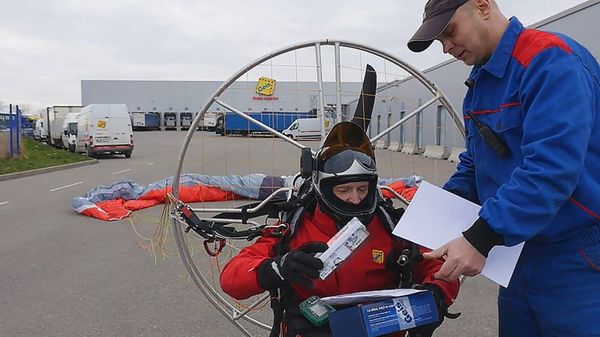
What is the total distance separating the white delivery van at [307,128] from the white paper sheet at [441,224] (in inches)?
58.6

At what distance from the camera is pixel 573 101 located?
1.64 metres

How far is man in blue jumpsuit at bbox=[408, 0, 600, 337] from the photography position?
5.30ft

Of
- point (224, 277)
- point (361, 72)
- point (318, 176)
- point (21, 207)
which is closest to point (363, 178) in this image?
point (318, 176)

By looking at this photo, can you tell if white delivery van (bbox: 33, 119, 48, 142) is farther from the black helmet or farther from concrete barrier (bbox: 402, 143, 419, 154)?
the black helmet

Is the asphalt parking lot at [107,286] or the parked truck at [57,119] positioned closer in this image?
the asphalt parking lot at [107,286]

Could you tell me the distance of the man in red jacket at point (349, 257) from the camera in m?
2.56

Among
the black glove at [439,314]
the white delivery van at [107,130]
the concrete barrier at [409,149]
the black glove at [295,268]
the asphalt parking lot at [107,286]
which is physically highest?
the white delivery van at [107,130]

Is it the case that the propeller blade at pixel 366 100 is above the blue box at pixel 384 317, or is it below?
above

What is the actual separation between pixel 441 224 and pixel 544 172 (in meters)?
0.50

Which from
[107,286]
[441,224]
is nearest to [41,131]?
[107,286]

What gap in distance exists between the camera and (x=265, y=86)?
11.5 feet

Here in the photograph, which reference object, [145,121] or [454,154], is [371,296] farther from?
[145,121]

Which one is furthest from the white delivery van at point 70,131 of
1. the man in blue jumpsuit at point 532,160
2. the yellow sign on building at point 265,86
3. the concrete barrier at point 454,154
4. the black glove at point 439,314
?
the man in blue jumpsuit at point 532,160

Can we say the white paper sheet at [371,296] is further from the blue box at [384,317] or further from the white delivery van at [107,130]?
the white delivery van at [107,130]
